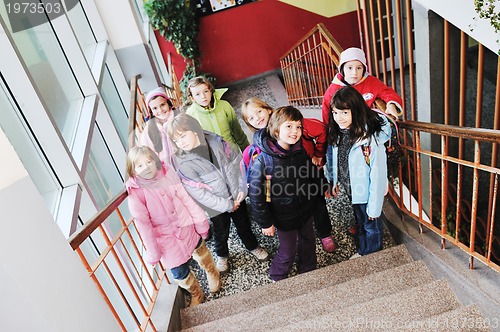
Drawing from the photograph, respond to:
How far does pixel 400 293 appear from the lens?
7.02ft

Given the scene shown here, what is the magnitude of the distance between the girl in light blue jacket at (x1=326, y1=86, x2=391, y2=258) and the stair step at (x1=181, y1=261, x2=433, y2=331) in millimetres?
357

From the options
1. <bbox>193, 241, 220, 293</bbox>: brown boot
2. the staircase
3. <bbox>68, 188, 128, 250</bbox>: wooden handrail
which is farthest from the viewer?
<bbox>193, 241, 220, 293</bbox>: brown boot

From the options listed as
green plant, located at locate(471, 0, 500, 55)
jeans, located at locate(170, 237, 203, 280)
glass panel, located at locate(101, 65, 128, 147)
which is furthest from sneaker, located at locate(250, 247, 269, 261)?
green plant, located at locate(471, 0, 500, 55)

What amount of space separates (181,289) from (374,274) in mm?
1221

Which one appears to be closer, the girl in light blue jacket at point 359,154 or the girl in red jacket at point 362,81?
the girl in light blue jacket at point 359,154

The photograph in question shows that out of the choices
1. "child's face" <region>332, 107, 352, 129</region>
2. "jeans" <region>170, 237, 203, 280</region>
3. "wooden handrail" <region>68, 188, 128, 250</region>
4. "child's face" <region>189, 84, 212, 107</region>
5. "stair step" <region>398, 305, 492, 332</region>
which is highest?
"child's face" <region>189, 84, 212, 107</region>

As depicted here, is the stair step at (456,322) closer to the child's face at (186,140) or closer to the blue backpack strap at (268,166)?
the blue backpack strap at (268,166)

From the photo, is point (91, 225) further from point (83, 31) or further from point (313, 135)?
point (83, 31)

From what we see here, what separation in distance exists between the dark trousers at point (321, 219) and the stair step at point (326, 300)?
1.83 ft

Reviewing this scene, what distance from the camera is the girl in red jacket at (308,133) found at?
98.3 inches

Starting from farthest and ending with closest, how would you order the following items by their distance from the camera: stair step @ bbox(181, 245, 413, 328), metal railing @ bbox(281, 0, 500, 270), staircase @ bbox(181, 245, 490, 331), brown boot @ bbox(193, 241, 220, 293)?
brown boot @ bbox(193, 241, 220, 293)
stair step @ bbox(181, 245, 413, 328)
metal railing @ bbox(281, 0, 500, 270)
staircase @ bbox(181, 245, 490, 331)

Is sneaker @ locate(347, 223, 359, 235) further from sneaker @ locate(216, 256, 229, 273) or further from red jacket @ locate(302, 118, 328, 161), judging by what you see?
sneaker @ locate(216, 256, 229, 273)

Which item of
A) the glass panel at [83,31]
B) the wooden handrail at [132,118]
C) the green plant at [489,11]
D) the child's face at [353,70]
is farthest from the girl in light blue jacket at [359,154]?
the glass panel at [83,31]

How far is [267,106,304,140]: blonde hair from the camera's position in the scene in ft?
7.41
